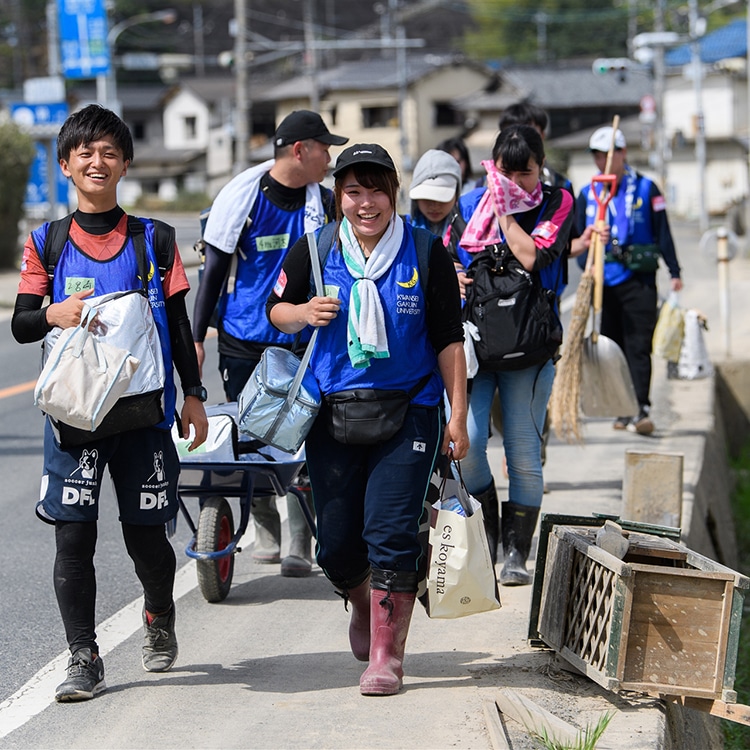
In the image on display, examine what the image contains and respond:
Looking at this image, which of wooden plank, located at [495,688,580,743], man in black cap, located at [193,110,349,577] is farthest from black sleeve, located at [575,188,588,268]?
wooden plank, located at [495,688,580,743]

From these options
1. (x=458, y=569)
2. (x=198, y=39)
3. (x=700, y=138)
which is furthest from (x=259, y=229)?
(x=198, y=39)

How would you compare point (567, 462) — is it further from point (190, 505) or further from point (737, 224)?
point (737, 224)

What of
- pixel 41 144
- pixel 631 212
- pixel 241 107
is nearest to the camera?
pixel 631 212

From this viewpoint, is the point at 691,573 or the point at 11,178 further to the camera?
the point at 11,178

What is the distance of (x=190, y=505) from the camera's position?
323 inches

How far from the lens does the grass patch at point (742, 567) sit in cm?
672

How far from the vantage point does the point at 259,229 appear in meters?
5.93

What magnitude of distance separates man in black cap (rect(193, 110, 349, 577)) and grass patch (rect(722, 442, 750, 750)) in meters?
2.69

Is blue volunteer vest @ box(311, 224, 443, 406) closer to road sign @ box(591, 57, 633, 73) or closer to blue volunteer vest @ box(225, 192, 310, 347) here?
blue volunteer vest @ box(225, 192, 310, 347)

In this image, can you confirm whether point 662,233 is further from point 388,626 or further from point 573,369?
point 388,626

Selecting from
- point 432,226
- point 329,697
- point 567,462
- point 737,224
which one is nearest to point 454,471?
point 329,697

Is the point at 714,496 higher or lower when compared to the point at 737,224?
lower

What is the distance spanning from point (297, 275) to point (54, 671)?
6.09 feet

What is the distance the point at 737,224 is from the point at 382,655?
36856 millimetres
